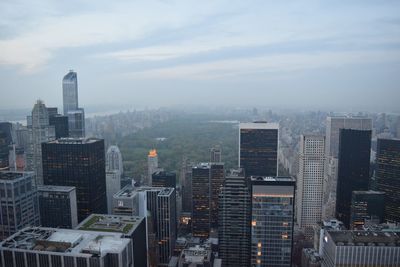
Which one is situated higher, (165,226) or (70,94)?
(70,94)

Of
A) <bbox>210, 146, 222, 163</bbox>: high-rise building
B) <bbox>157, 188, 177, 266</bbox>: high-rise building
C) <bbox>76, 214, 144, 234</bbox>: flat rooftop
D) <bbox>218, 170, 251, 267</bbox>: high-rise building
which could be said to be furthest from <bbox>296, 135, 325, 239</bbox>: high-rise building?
<bbox>76, 214, 144, 234</bbox>: flat rooftop

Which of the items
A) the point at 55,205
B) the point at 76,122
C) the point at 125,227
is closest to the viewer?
the point at 125,227

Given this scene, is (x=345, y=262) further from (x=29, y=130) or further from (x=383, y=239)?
(x=29, y=130)

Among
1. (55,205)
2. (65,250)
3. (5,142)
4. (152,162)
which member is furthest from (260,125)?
(5,142)

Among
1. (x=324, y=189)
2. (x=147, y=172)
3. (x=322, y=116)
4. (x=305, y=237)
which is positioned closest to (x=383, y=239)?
(x=305, y=237)

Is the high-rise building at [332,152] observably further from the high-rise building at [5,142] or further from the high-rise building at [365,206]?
the high-rise building at [5,142]

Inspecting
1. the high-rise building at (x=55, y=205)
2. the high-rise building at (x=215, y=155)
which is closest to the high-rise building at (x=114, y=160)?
the high-rise building at (x=215, y=155)

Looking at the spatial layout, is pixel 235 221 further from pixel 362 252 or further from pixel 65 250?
pixel 65 250

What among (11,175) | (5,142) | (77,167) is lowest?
(77,167)
